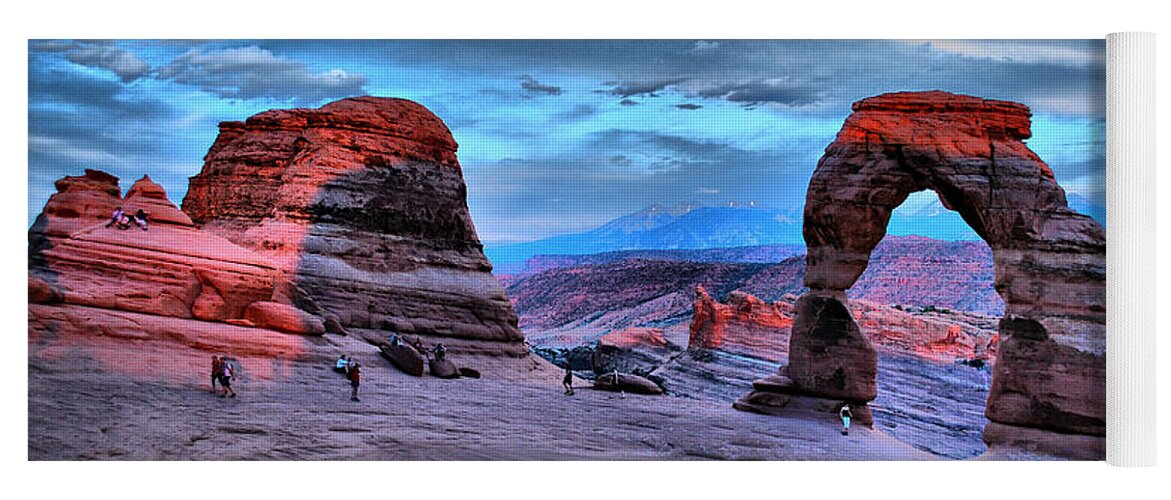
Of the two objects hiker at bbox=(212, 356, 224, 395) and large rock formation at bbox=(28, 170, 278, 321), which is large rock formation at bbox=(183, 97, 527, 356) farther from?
hiker at bbox=(212, 356, 224, 395)

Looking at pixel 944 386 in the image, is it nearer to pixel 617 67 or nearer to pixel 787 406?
pixel 787 406

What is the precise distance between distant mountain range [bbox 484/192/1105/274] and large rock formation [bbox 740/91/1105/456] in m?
2.40

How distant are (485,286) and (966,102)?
11.9 meters

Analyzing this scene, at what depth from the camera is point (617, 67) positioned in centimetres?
1797

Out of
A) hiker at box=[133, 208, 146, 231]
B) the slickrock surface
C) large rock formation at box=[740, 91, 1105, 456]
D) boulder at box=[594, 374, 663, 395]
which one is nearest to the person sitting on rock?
hiker at box=[133, 208, 146, 231]

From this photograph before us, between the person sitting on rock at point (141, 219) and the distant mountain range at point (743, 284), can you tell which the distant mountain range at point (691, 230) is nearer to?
the person sitting on rock at point (141, 219)

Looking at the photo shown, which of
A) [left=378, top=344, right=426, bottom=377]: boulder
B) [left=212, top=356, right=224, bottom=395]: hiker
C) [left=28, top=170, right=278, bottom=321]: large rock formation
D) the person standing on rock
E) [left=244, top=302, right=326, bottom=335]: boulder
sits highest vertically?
[left=28, top=170, right=278, bottom=321]: large rock formation

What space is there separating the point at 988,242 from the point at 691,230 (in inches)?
423

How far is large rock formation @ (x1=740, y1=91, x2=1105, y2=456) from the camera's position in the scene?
17172 millimetres

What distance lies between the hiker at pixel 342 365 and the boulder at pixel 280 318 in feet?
3.19

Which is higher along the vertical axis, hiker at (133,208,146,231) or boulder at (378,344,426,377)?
hiker at (133,208,146,231)

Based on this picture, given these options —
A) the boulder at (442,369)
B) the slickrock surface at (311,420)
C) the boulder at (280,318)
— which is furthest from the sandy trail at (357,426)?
the boulder at (442,369)

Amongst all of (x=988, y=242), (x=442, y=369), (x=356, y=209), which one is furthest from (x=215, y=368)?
(x=988, y=242)

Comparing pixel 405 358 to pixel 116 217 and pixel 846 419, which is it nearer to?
pixel 116 217
